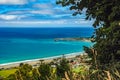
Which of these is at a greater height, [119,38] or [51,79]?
[119,38]

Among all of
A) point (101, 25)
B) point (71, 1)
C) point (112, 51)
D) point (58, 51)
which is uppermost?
point (58, 51)

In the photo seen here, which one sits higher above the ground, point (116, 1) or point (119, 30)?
point (116, 1)

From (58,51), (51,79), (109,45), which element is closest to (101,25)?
(109,45)

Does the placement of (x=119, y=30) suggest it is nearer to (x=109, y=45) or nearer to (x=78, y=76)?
(x=109, y=45)

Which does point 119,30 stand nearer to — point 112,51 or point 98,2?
point 112,51

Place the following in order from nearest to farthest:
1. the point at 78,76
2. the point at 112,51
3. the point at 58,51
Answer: the point at 78,76
the point at 112,51
the point at 58,51

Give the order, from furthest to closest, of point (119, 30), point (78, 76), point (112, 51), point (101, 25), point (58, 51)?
1. point (58, 51)
2. point (101, 25)
3. point (112, 51)
4. point (119, 30)
5. point (78, 76)

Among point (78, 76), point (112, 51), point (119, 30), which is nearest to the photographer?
point (78, 76)

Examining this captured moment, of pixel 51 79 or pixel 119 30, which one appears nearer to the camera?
pixel 51 79

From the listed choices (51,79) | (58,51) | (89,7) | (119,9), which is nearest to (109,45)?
(119,9)
